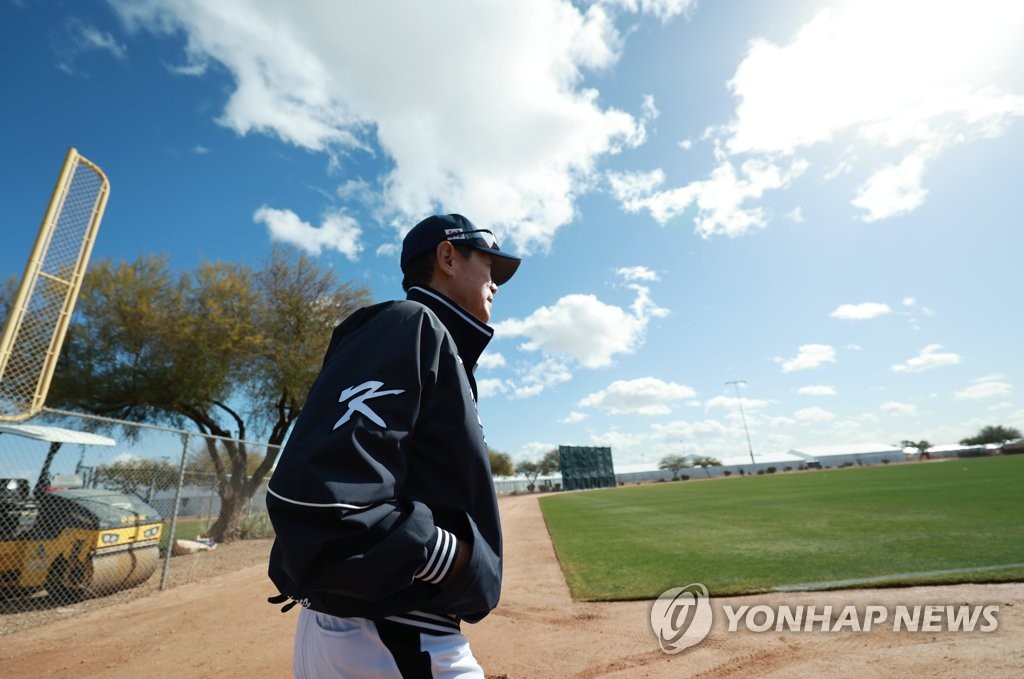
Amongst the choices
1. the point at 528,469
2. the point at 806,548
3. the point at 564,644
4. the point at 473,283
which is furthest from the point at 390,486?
the point at 528,469

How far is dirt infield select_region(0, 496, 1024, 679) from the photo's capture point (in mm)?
3609

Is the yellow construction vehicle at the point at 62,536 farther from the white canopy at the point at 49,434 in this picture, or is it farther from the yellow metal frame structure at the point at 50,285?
the yellow metal frame structure at the point at 50,285

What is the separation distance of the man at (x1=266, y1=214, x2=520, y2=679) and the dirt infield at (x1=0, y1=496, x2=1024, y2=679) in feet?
10.8

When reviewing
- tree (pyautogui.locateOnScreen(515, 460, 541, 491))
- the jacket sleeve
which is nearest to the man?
the jacket sleeve

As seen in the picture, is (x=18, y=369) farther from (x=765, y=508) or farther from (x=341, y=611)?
(x=765, y=508)

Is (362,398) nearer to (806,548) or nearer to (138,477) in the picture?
(806,548)

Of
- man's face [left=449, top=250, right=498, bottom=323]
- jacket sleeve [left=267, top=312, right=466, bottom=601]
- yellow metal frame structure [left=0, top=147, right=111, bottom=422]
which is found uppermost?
yellow metal frame structure [left=0, top=147, right=111, bottom=422]

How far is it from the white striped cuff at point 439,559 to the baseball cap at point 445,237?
1.06 metres

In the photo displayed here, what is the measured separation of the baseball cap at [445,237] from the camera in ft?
6.06

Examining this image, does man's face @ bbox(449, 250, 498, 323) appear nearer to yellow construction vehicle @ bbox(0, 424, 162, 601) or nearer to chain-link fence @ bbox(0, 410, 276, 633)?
chain-link fence @ bbox(0, 410, 276, 633)

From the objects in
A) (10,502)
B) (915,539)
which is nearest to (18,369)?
(10,502)

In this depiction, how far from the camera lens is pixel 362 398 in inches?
44.7

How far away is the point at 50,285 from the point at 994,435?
141639 millimetres

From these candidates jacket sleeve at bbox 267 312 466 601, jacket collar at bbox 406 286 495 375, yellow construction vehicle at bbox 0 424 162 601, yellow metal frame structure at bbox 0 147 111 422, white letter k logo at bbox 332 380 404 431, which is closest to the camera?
jacket sleeve at bbox 267 312 466 601
